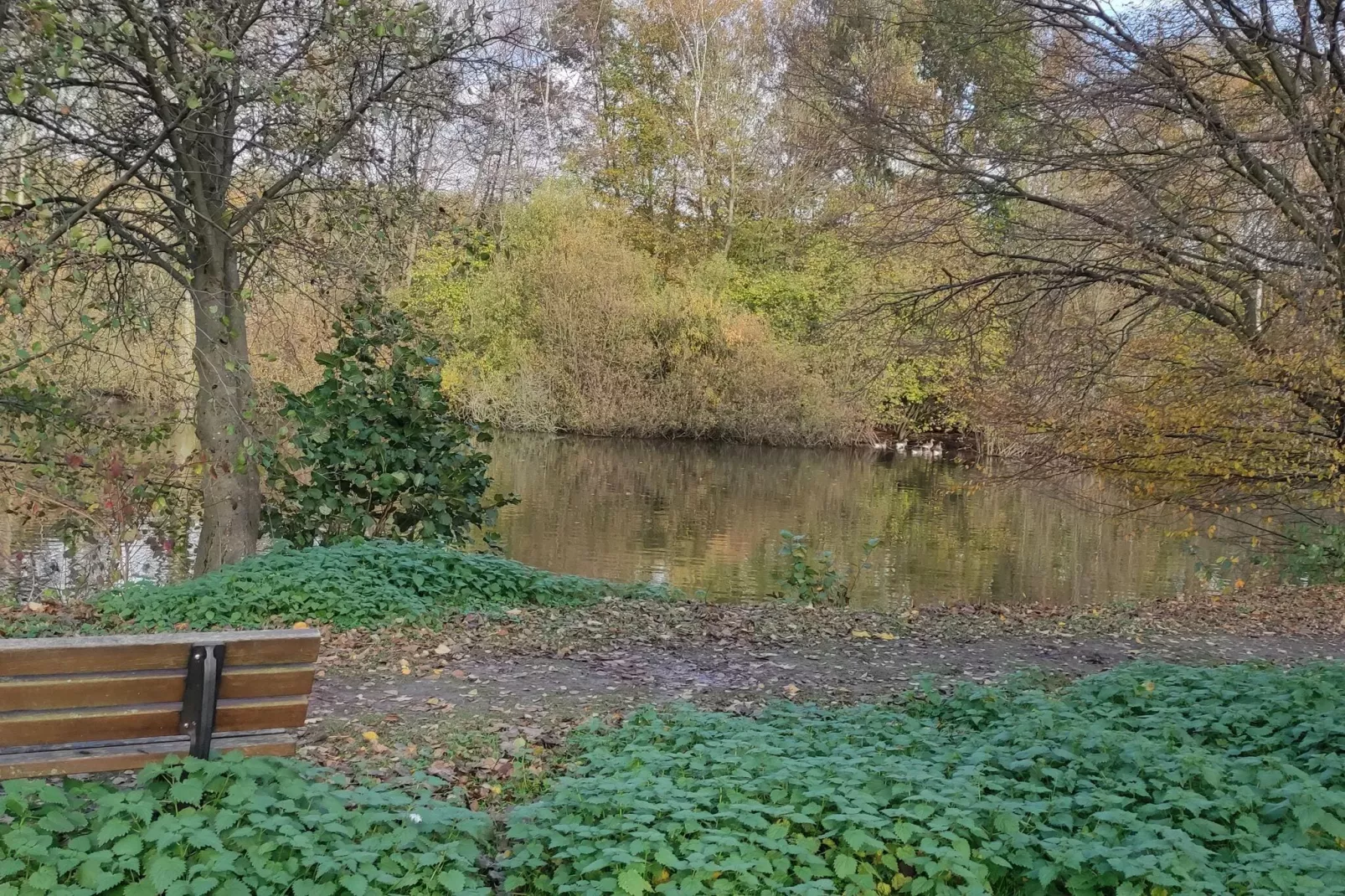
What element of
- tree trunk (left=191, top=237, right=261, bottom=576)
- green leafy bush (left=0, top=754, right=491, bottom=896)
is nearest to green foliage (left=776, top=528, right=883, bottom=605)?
tree trunk (left=191, top=237, right=261, bottom=576)

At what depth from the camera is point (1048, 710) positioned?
15.5ft

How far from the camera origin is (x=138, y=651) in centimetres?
324

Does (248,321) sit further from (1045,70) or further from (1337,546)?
(1337,546)

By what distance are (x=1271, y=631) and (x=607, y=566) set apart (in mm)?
7787

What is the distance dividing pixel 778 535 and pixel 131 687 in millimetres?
14584

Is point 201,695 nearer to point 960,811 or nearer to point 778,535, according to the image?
point 960,811

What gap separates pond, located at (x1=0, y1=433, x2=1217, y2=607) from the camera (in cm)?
1270

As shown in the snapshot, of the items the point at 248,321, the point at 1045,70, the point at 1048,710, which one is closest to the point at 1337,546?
the point at 1045,70

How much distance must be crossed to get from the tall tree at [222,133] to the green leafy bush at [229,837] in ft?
12.9

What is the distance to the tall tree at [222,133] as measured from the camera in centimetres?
686

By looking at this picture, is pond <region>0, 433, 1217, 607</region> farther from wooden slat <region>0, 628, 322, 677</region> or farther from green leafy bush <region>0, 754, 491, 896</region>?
green leafy bush <region>0, 754, 491, 896</region>

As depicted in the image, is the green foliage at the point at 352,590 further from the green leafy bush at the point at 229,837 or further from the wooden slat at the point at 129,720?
the green leafy bush at the point at 229,837

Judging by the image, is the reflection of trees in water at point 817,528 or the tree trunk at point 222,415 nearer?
the tree trunk at point 222,415

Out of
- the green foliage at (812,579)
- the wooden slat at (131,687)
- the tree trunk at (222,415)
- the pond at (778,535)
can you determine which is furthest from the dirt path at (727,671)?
the pond at (778,535)
